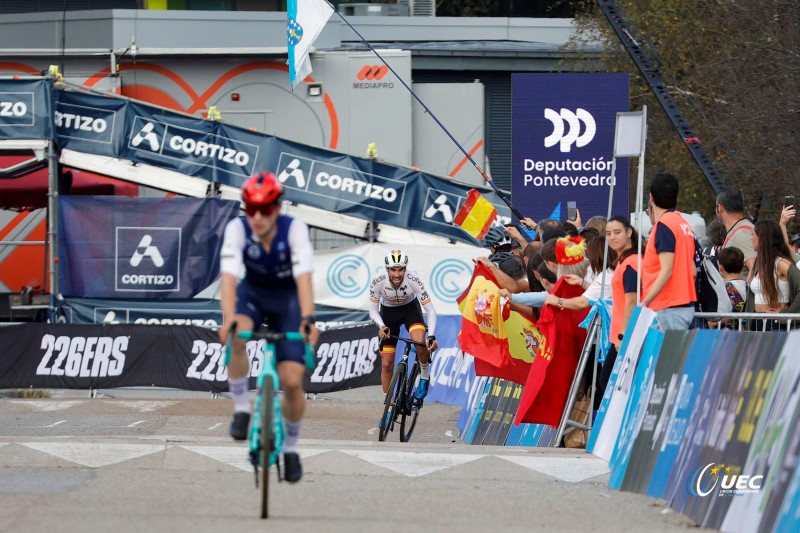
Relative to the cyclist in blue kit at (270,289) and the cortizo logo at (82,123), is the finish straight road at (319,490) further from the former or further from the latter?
the cortizo logo at (82,123)

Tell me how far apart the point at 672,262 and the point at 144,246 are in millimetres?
13893

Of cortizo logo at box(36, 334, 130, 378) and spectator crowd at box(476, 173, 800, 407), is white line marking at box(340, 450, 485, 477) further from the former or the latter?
cortizo logo at box(36, 334, 130, 378)

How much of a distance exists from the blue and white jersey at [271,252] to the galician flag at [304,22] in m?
15.2

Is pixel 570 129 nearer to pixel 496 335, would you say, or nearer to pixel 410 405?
pixel 496 335

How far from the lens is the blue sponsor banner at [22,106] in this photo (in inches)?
883

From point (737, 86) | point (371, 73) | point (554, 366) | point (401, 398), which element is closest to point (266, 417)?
point (554, 366)

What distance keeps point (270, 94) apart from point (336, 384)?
8.72m

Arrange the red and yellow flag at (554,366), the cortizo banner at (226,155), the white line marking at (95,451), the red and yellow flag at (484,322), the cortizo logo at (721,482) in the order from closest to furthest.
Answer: the cortizo logo at (721,482) < the white line marking at (95,451) < the red and yellow flag at (554,366) < the red and yellow flag at (484,322) < the cortizo banner at (226,155)

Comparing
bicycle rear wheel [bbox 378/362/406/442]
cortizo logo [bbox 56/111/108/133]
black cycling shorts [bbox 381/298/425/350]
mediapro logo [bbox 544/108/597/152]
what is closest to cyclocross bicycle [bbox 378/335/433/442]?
bicycle rear wheel [bbox 378/362/406/442]

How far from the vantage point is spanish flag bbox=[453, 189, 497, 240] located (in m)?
17.1

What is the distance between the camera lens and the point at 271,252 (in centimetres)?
859

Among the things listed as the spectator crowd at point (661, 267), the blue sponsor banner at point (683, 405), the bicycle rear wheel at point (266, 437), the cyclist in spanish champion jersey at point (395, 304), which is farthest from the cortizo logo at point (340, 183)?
the bicycle rear wheel at point (266, 437)

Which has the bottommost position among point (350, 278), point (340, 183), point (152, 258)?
point (350, 278)

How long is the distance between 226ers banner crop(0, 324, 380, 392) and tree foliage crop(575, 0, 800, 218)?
5.81 m
